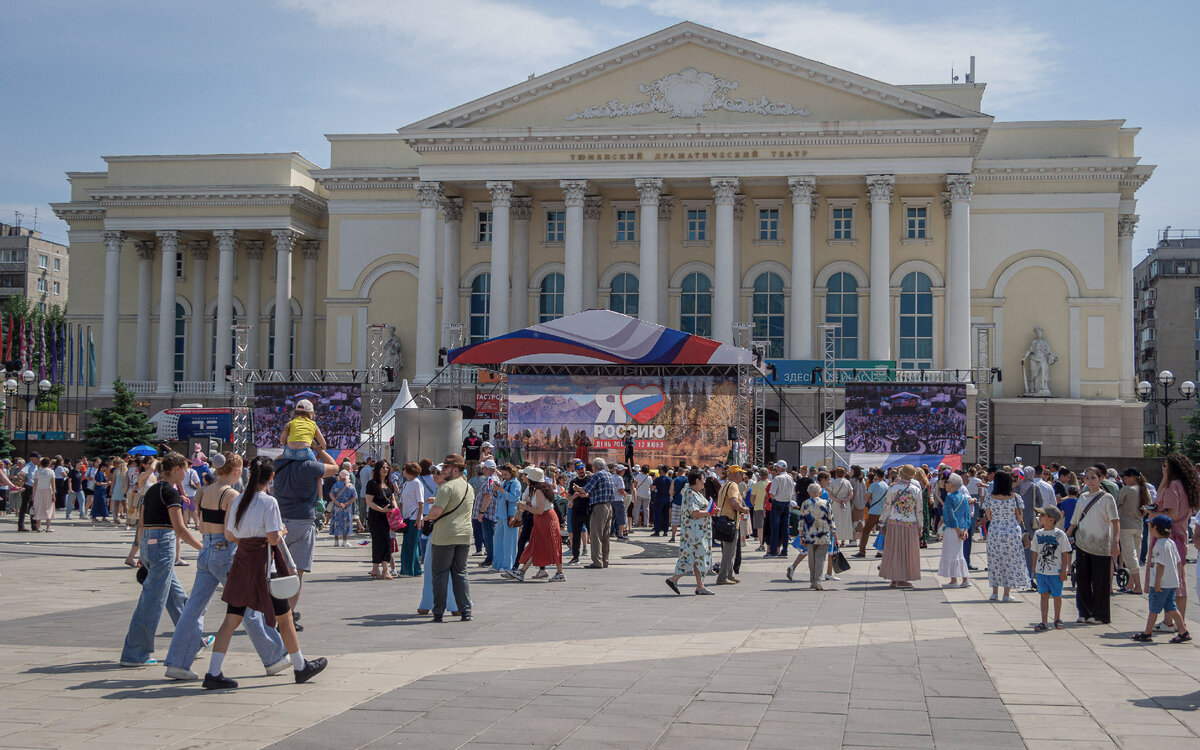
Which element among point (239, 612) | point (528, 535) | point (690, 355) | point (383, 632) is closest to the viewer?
point (239, 612)

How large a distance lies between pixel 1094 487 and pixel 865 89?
33578 mm

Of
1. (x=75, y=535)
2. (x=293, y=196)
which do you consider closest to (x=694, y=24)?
(x=293, y=196)

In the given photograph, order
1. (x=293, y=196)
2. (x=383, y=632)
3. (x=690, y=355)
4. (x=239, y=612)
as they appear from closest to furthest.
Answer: (x=239, y=612) → (x=383, y=632) → (x=690, y=355) → (x=293, y=196)

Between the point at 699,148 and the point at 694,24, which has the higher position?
the point at 694,24

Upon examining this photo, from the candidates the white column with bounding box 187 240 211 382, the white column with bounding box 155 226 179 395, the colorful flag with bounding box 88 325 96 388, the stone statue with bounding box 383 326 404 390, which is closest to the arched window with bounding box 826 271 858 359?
the stone statue with bounding box 383 326 404 390

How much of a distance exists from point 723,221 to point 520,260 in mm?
8893

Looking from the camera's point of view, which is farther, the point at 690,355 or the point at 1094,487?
the point at 690,355

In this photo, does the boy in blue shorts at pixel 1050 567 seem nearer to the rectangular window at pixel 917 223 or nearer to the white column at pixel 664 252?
the white column at pixel 664 252

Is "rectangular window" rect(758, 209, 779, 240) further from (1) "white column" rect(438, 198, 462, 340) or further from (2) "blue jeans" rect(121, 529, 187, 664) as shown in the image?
(2) "blue jeans" rect(121, 529, 187, 664)

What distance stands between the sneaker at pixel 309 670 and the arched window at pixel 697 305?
40035 millimetres

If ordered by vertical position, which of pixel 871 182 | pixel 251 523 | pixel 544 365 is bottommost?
pixel 251 523

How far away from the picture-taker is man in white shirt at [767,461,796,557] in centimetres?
2264

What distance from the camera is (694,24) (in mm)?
46219

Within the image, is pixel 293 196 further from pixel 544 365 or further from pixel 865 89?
pixel 865 89
